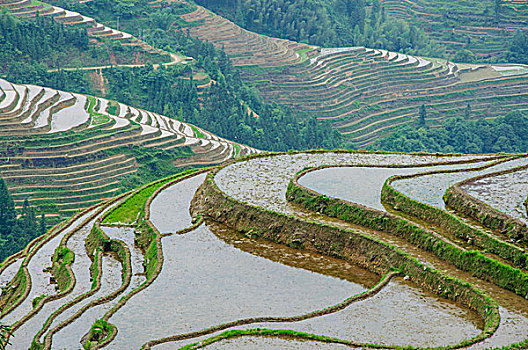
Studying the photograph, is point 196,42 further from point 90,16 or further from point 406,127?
point 406,127

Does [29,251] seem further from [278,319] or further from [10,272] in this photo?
[278,319]

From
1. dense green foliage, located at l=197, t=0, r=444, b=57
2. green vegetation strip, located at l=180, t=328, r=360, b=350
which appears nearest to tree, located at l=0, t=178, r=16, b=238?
green vegetation strip, located at l=180, t=328, r=360, b=350

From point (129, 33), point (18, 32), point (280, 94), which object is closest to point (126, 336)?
point (18, 32)

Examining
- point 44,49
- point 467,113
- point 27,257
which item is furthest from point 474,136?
point 27,257

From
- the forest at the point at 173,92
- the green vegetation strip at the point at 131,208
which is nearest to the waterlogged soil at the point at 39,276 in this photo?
the green vegetation strip at the point at 131,208

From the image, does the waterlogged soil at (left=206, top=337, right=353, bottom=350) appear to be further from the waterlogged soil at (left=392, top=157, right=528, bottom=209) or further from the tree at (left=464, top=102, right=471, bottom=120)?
the tree at (left=464, top=102, right=471, bottom=120)

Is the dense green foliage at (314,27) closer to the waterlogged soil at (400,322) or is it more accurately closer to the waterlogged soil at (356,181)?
the waterlogged soil at (356,181)
